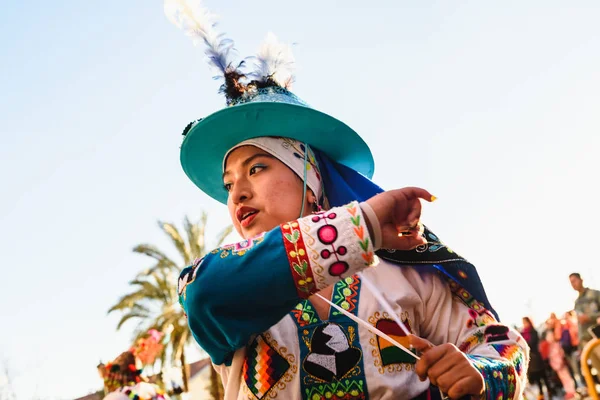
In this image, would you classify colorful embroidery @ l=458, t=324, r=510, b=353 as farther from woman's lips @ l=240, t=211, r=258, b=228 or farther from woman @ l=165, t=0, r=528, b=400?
woman's lips @ l=240, t=211, r=258, b=228

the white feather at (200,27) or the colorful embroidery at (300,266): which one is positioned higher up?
the white feather at (200,27)

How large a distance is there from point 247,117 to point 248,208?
1.51ft

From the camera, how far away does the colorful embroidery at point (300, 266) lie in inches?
52.5

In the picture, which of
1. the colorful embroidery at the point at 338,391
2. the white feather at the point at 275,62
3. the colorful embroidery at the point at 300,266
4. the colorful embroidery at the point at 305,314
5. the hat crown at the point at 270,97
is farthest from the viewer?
the white feather at the point at 275,62

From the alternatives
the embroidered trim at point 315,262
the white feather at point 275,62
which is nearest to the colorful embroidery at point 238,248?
the embroidered trim at point 315,262

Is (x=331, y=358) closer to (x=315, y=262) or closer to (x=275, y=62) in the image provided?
(x=315, y=262)

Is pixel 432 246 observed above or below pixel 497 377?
above

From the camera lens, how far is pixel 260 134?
242 centimetres

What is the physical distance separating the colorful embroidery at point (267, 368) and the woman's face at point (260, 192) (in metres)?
0.48

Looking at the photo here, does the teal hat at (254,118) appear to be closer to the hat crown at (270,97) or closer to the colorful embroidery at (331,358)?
the hat crown at (270,97)

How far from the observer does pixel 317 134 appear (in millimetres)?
2555

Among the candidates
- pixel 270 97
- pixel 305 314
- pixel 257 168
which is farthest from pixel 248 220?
pixel 270 97

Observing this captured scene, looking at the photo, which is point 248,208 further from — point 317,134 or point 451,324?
point 451,324

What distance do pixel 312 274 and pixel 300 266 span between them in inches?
1.4
